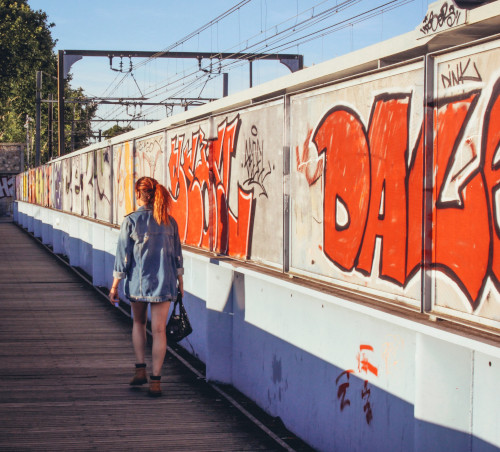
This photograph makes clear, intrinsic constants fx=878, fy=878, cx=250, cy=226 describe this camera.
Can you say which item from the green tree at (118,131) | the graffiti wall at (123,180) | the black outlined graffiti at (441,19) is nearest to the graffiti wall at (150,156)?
the graffiti wall at (123,180)

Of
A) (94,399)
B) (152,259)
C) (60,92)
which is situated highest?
(60,92)

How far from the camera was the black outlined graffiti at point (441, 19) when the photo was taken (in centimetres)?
397

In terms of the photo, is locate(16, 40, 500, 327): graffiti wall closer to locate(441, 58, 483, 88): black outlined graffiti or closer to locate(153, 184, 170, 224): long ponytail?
locate(441, 58, 483, 88): black outlined graffiti

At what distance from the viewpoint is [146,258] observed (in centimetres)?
748

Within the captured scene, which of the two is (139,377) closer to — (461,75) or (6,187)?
(461,75)

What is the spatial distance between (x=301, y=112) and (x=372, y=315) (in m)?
1.94

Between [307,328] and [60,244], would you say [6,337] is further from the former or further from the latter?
[60,244]

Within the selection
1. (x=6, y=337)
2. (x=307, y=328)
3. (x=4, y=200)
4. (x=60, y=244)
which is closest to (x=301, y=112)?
(x=307, y=328)

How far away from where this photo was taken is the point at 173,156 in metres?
10.3

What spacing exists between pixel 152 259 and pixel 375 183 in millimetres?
3007

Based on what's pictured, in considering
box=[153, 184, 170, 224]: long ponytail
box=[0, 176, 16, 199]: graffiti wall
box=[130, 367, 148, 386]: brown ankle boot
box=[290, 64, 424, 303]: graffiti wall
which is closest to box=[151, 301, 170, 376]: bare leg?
box=[130, 367, 148, 386]: brown ankle boot

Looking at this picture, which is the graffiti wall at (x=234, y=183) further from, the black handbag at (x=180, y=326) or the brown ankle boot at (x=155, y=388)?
the brown ankle boot at (x=155, y=388)

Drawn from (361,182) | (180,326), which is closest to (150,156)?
(180,326)

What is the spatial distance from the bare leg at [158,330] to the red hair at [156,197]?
2.44 feet
